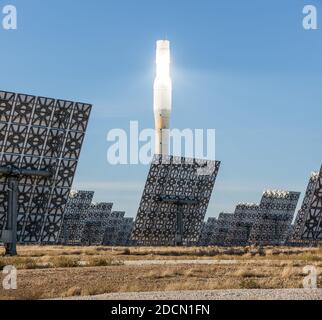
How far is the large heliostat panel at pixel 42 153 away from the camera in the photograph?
37.6 m

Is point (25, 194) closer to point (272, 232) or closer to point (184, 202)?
point (184, 202)

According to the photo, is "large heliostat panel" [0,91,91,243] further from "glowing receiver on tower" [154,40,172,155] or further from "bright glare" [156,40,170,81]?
"bright glare" [156,40,170,81]

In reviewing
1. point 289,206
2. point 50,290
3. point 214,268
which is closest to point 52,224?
point 214,268

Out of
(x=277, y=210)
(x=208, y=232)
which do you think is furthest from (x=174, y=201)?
(x=208, y=232)

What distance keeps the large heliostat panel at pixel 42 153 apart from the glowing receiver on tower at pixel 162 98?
240ft

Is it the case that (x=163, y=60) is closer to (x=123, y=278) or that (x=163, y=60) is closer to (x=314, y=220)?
(x=314, y=220)

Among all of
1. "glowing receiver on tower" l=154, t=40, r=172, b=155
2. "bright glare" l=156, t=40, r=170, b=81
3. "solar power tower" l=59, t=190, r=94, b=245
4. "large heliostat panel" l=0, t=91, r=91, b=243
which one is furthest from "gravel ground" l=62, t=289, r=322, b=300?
"bright glare" l=156, t=40, r=170, b=81

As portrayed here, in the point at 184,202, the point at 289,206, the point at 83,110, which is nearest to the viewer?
the point at 83,110

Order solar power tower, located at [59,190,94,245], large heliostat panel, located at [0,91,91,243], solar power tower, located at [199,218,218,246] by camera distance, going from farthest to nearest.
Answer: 1. solar power tower, located at [199,218,218,246]
2. solar power tower, located at [59,190,94,245]
3. large heliostat panel, located at [0,91,91,243]

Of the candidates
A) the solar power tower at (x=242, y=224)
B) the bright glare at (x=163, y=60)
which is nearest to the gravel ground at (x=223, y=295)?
the solar power tower at (x=242, y=224)

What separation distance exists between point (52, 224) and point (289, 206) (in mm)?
44338

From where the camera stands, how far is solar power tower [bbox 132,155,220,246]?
204ft

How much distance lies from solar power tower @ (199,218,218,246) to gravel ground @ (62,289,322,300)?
78.8m

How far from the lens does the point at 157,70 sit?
115m
